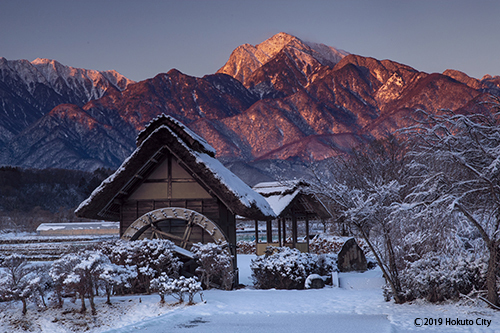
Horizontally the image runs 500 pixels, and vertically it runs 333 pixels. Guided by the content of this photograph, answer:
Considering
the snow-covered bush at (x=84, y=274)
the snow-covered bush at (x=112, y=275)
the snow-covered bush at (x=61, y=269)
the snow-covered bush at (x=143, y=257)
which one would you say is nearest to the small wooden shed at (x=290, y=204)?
the snow-covered bush at (x=143, y=257)

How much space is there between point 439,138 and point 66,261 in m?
9.48

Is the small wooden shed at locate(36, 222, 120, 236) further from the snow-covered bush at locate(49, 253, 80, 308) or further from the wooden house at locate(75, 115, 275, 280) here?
the snow-covered bush at locate(49, 253, 80, 308)

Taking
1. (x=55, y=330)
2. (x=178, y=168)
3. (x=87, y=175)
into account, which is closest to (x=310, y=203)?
(x=178, y=168)

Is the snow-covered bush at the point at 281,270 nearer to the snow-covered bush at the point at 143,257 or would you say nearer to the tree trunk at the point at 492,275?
the snow-covered bush at the point at 143,257

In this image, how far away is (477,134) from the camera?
35.0ft

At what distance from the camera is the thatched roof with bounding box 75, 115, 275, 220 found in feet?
54.4

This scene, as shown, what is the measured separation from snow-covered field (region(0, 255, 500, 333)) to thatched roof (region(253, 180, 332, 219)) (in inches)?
319

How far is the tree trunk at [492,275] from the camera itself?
10.7m

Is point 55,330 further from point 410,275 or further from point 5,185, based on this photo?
point 5,185

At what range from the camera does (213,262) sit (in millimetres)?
15414

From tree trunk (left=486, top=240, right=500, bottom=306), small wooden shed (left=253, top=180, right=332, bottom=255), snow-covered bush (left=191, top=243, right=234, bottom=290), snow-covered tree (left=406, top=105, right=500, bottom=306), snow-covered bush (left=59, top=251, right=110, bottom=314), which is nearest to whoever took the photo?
snow-covered tree (left=406, top=105, right=500, bottom=306)

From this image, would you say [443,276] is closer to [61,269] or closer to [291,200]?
[61,269]

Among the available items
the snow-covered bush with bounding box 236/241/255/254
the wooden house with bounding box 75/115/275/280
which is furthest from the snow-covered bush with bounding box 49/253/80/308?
the snow-covered bush with bounding box 236/241/255/254

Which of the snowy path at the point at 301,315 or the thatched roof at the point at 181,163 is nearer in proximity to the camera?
the snowy path at the point at 301,315
